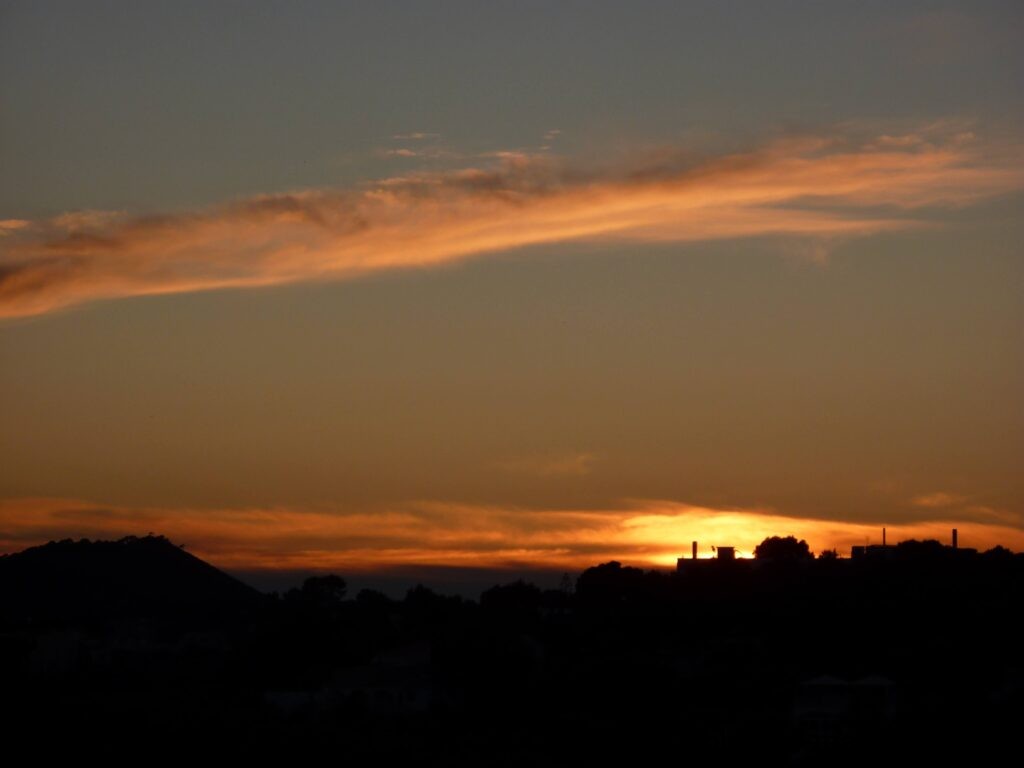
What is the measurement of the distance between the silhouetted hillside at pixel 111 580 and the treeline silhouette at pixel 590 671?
3895cm

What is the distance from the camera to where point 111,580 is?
14938 centimetres

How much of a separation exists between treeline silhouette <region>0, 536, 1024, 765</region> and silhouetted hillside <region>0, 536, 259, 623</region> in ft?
128

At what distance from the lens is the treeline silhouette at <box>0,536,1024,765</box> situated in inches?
1929

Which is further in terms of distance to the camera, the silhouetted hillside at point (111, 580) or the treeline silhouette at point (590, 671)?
the silhouetted hillside at point (111, 580)

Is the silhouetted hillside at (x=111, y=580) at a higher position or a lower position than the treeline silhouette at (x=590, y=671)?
higher

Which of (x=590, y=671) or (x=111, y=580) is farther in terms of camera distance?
(x=111, y=580)

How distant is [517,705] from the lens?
195 feet

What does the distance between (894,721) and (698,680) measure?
36.8 ft

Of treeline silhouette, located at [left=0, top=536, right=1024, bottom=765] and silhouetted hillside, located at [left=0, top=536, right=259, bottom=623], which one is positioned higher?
silhouetted hillside, located at [left=0, top=536, right=259, bottom=623]

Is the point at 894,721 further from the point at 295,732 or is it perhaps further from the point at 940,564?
the point at 940,564

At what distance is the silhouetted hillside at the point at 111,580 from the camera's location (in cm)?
13879

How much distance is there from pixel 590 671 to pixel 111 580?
9585 centimetres

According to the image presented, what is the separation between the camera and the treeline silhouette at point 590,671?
1929 inches

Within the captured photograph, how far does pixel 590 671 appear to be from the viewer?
198 ft
